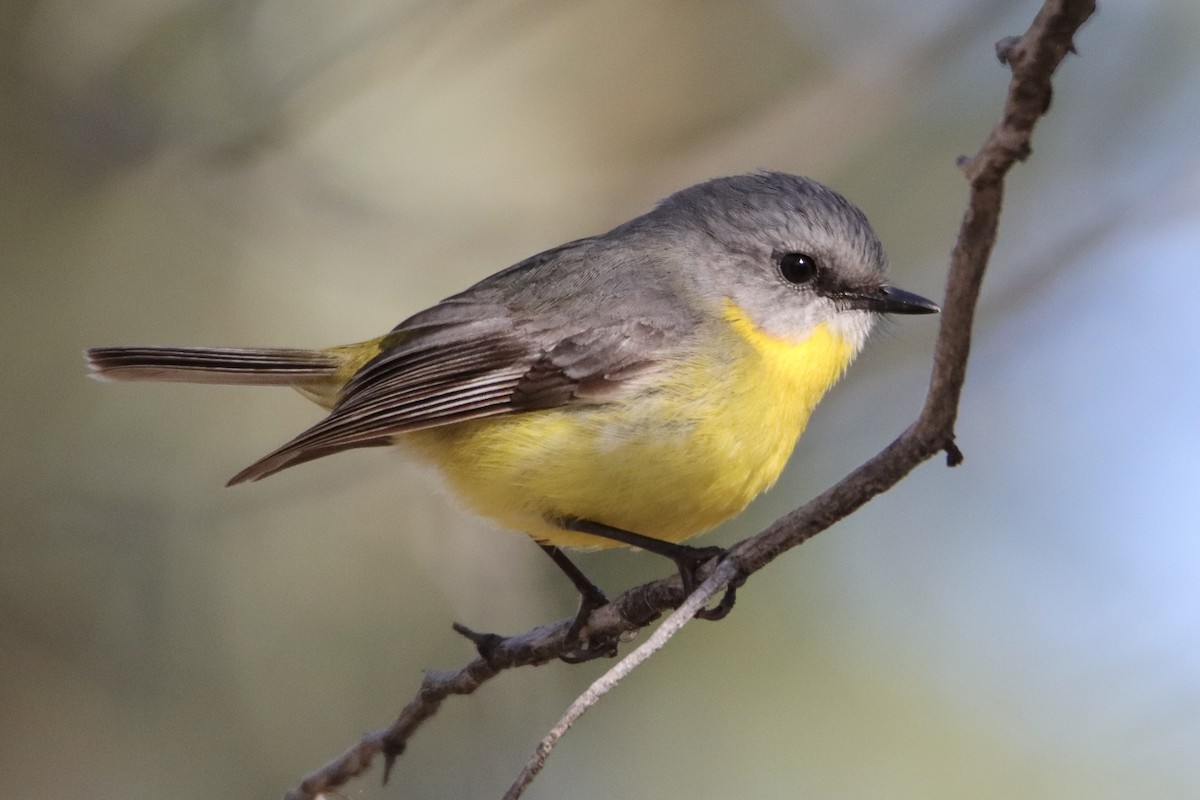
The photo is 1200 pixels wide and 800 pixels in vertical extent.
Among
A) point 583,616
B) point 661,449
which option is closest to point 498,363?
point 661,449

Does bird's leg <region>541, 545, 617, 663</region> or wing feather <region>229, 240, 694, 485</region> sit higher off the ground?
wing feather <region>229, 240, 694, 485</region>

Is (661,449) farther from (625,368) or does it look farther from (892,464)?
(892,464)

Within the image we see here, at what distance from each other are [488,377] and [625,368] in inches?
14.9

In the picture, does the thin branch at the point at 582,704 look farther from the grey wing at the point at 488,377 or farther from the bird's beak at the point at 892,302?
the bird's beak at the point at 892,302

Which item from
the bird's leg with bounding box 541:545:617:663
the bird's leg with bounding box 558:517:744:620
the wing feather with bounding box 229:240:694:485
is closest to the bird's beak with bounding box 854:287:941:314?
the wing feather with bounding box 229:240:694:485

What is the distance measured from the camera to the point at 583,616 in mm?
2869

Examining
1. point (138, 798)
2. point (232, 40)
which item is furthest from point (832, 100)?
point (138, 798)

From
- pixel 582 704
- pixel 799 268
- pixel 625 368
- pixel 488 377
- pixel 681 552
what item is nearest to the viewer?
pixel 582 704

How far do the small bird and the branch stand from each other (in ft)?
0.43

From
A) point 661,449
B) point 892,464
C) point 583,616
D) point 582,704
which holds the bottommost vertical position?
point 582,704

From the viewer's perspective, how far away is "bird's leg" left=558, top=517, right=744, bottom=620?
8.75 feet

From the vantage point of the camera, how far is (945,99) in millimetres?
6066

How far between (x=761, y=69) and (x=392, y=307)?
2.21 metres

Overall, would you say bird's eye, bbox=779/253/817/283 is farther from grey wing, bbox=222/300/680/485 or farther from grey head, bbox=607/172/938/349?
grey wing, bbox=222/300/680/485
